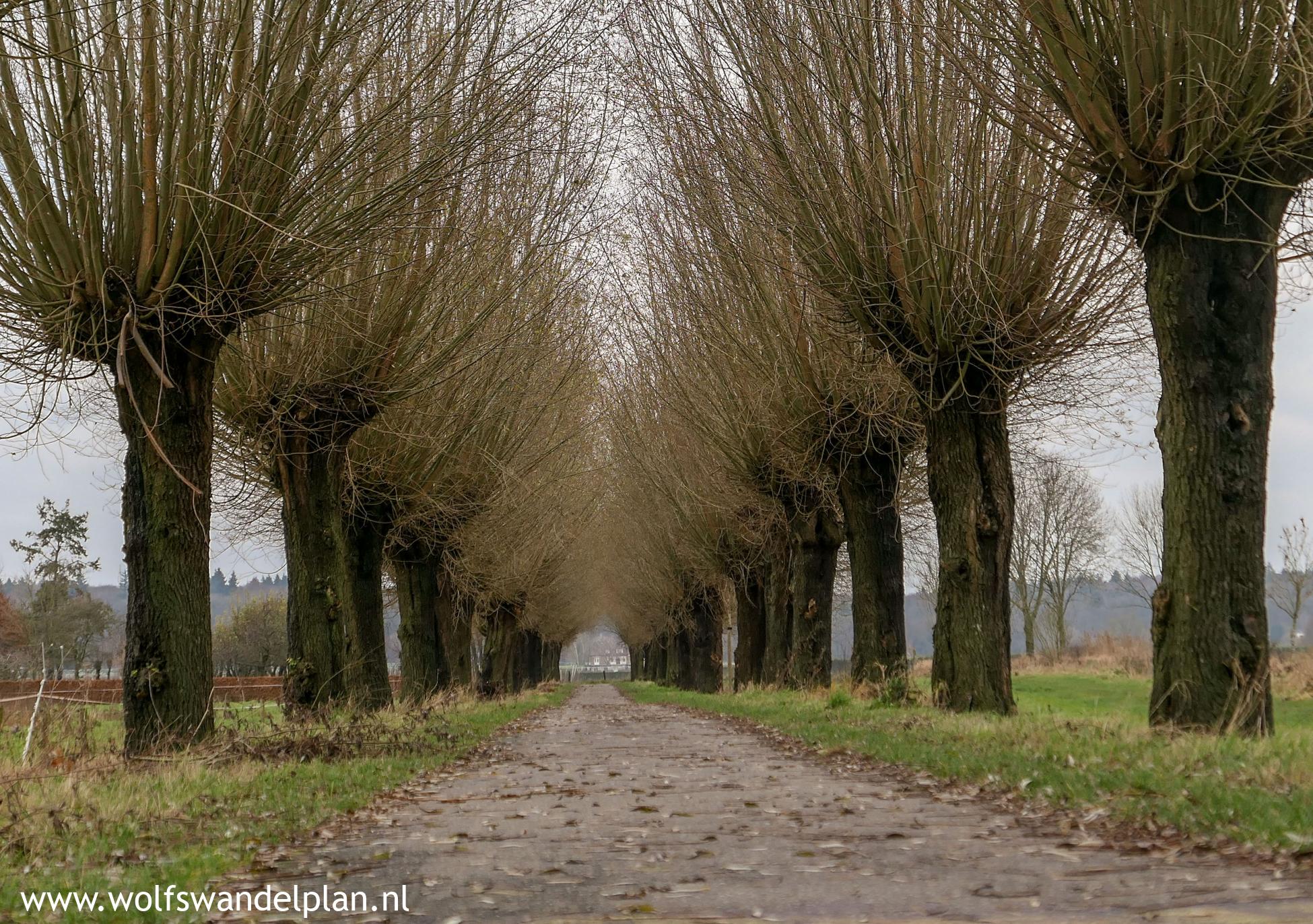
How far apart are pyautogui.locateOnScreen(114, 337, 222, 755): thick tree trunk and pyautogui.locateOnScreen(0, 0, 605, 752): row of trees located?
0.02 m

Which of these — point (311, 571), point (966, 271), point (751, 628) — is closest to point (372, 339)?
point (311, 571)

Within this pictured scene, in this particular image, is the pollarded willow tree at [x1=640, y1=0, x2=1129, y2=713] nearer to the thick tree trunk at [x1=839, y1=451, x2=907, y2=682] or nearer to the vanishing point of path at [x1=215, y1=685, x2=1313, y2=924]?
the thick tree trunk at [x1=839, y1=451, x2=907, y2=682]

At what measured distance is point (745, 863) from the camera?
17.7 ft

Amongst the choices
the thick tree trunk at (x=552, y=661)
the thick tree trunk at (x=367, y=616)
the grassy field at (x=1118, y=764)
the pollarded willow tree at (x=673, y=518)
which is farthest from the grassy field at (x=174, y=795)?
the thick tree trunk at (x=552, y=661)

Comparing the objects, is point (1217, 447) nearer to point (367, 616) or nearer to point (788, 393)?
point (788, 393)

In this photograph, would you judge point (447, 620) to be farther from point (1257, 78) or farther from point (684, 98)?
point (1257, 78)

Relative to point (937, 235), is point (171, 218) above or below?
below

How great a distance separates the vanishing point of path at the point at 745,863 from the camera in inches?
172

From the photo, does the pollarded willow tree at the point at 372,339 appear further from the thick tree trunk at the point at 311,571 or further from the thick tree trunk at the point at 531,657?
the thick tree trunk at the point at 531,657

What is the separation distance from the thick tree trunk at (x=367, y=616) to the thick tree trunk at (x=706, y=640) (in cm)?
1937

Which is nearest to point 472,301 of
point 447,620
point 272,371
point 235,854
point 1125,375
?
point 272,371

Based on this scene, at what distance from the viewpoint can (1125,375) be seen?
16734 mm

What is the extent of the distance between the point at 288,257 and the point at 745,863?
7.35 m

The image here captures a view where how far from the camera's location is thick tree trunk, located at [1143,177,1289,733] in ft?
29.8
